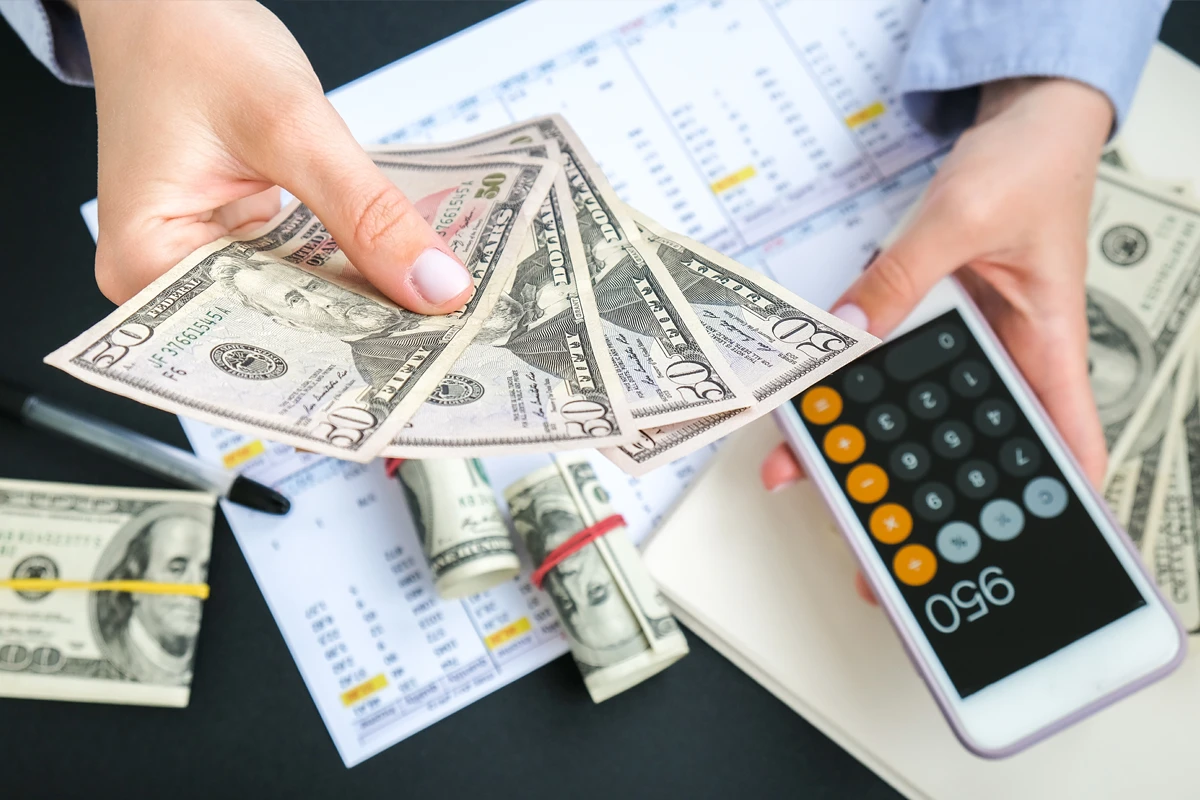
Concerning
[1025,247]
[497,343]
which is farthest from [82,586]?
[1025,247]

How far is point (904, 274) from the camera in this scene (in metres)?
0.50

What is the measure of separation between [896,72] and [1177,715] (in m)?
0.50

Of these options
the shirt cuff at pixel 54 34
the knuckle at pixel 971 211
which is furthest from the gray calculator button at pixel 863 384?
the shirt cuff at pixel 54 34

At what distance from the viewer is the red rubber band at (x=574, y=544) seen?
0.50m

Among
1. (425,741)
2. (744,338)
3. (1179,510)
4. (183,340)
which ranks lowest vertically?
(1179,510)

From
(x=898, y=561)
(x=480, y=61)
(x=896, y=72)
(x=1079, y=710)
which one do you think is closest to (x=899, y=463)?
(x=898, y=561)

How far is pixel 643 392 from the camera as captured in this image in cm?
37

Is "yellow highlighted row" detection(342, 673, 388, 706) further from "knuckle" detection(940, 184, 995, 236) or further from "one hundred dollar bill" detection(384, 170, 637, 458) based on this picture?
"knuckle" detection(940, 184, 995, 236)

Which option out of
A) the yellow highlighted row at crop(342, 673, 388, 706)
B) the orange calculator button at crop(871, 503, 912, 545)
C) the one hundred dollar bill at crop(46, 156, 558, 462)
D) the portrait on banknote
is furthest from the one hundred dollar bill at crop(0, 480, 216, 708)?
the orange calculator button at crop(871, 503, 912, 545)

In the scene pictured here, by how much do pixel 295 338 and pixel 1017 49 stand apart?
21.0 inches

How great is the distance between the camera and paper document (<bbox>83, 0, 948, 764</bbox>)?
20.7 inches

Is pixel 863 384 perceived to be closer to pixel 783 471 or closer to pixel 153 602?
pixel 783 471

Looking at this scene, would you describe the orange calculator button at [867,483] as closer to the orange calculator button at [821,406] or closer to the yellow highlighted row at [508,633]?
the orange calculator button at [821,406]

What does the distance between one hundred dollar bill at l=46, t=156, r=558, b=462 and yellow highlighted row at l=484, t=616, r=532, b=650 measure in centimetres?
23
